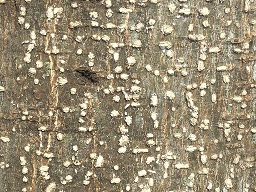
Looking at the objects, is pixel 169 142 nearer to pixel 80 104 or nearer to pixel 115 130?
pixel 115 130

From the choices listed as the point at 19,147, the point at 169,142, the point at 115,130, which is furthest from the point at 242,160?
the point at 19,147

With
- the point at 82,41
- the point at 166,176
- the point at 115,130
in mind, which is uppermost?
the point at 82,41

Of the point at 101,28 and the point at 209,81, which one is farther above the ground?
the point at 101,28

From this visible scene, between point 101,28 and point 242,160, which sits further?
point 242,160

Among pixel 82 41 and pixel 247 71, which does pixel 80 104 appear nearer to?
pixel 82 41
